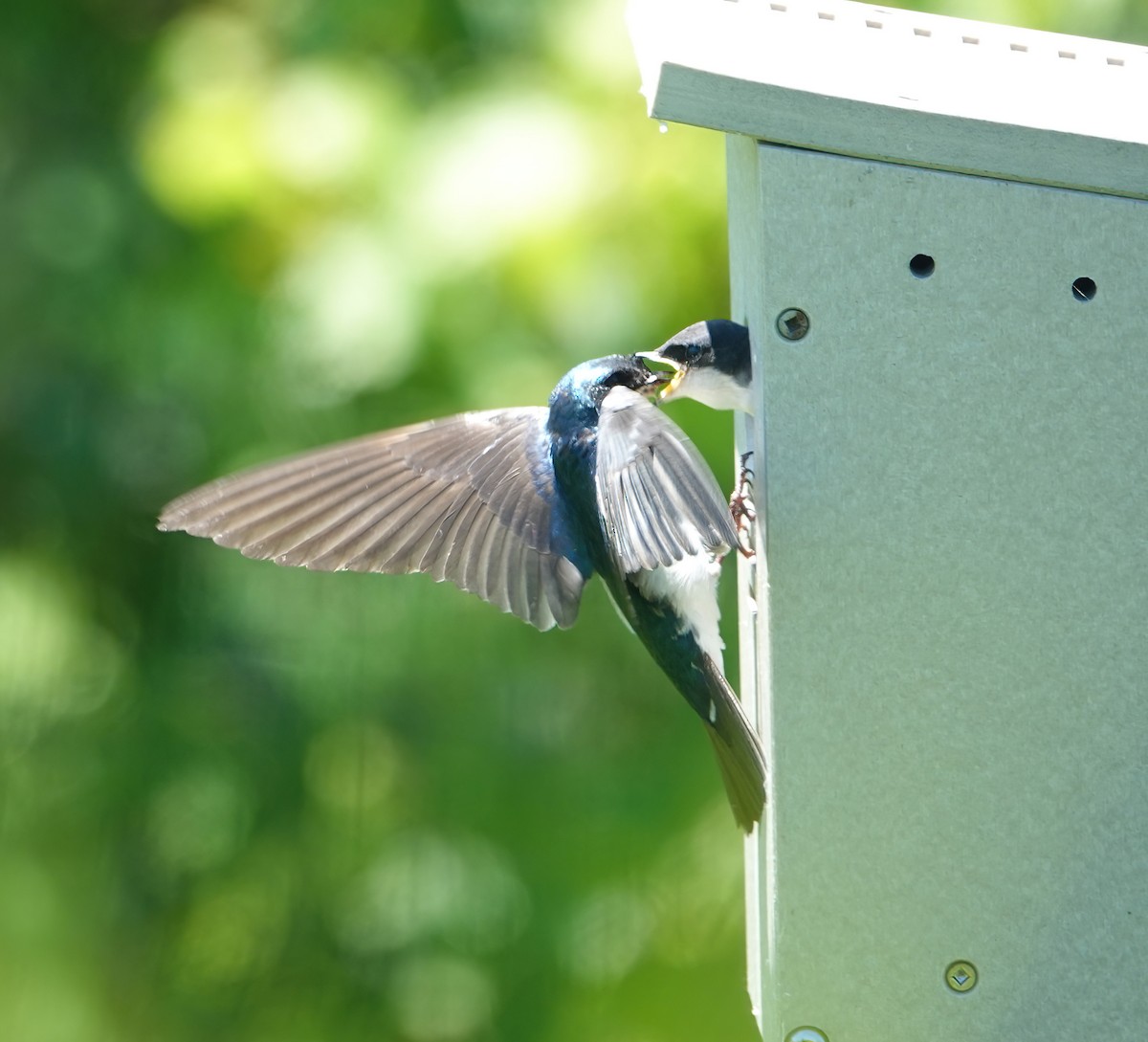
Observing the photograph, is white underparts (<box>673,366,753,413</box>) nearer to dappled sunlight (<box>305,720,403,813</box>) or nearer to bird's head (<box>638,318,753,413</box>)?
bird's head (<box>638,318,753,413</box>)

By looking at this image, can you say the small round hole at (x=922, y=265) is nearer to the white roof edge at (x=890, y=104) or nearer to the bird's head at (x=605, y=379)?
the white roof edge at (x=890, y=104)

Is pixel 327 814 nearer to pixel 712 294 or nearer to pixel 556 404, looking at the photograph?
pixel 712 294

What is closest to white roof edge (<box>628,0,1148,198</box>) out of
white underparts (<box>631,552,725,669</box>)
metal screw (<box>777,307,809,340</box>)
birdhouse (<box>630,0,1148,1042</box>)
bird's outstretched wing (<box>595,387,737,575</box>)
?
birdhouse (<box>630,0,1148,1042</box>)

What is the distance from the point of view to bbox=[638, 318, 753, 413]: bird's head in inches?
54.8

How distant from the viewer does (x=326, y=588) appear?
234 centimetres

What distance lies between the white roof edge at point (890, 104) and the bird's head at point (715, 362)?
238 mm

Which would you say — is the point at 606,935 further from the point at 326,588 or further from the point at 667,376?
the point at 667,376

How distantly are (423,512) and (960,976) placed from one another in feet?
2.00

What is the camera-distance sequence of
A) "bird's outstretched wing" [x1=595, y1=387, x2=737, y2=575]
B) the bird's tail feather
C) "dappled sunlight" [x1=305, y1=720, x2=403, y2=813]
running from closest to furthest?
"bird's outstretched wing" [x1=595, y1=387, x2=737, y2=575], the bird's tail feather, "dappled sunlight" [x1=305, y1=720, x2=403, y2=813]

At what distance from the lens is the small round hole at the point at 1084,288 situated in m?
1.21

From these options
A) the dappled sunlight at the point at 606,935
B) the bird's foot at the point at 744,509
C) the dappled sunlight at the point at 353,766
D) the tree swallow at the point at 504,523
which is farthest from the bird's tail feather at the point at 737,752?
the dappled sunlight at the point at 353,766

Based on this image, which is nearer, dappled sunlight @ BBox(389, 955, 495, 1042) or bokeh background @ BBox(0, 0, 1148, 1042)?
bokeh background @ BBox(0, 0, 1148, 1042)

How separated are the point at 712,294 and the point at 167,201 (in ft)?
2.37

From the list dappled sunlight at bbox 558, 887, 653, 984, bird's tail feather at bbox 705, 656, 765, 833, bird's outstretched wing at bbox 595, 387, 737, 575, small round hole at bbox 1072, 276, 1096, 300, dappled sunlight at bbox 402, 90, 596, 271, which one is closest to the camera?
bird's outstretched wing at bbox 595, 387, 737, 575
